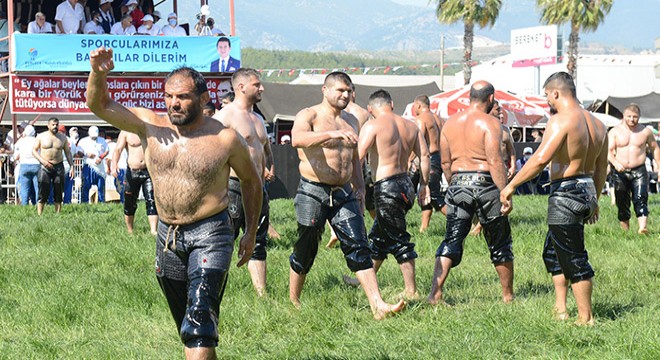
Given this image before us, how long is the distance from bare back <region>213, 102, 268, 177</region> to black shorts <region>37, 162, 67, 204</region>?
33.8 feet

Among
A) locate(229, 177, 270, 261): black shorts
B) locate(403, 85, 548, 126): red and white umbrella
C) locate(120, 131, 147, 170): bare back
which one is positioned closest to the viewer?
locate(229, 177, 270, 261): black shorts

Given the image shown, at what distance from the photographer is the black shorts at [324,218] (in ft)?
25.9

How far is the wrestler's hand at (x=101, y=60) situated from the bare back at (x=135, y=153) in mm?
8529

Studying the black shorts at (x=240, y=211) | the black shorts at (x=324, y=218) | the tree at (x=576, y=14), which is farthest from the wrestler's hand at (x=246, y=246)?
the tree at (x=576, y=14)

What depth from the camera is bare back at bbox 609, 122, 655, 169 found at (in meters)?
14.7

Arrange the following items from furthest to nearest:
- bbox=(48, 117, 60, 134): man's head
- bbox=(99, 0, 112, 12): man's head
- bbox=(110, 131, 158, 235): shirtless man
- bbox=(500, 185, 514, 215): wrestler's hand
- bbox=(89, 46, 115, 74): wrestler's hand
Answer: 1. bbox=(99, 0, 112, 12): man's head
2. bbox=(48, 117, 60, 134): man's head
3. bbox=(110, 131, 158, 235): shirtless man
4. bbox=(500, 185, 514, 215): wrestler's hand
5. bbox=(89, 46, 115, 74): wrestler's hand

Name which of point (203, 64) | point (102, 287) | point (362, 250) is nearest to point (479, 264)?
point (362, 250)

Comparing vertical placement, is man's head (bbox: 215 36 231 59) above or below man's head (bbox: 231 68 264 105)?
above

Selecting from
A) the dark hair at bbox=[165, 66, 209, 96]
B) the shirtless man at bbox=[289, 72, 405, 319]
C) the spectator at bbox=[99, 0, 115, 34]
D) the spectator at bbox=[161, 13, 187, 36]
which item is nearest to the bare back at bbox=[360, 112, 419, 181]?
the shirtless man at bbox=[289, 72, 405, 319]

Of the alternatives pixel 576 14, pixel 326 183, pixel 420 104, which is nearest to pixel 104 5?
pixel 420 104

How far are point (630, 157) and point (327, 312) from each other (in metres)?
8.43

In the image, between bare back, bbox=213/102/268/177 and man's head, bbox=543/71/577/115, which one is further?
bare back, bbox=213/102/268/177

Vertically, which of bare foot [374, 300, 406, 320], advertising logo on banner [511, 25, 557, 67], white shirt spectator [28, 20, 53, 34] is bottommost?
bare foot [374, 300, 406, 320]

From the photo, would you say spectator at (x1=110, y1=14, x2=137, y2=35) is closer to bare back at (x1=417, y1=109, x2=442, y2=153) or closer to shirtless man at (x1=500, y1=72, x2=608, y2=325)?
bare back at (x1=417, y1=109, x2=442, y2=153)
